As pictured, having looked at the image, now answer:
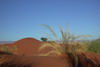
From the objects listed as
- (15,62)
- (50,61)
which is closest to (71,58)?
(50,61)

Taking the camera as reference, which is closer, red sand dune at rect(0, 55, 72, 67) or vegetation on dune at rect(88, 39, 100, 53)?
red sand dune at rect(0, 55, 72, 67)

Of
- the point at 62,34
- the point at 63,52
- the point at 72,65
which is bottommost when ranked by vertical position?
the point at 72,65

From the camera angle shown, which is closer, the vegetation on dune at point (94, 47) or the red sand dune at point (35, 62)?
the red sand dune at point (35, 62)

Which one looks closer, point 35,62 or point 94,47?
point 35,62

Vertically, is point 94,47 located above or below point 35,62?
above

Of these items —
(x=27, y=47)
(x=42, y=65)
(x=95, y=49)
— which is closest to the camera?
(x=42, y=65)

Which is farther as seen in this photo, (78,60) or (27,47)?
(27,47)

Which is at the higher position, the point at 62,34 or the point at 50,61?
the point at 62,34

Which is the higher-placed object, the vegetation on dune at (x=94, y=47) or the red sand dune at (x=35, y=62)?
the vegetation on dune at (x=94, y=47)

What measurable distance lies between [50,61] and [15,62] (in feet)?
6.04

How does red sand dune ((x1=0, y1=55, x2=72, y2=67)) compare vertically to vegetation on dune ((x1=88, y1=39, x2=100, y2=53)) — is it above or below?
below

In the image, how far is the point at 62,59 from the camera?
12664 millimetres

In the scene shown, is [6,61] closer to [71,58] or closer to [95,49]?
[71,58]

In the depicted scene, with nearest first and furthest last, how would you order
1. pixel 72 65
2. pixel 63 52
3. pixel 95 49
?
pixel 72 65
pixel 63 52
pixel 95 49
